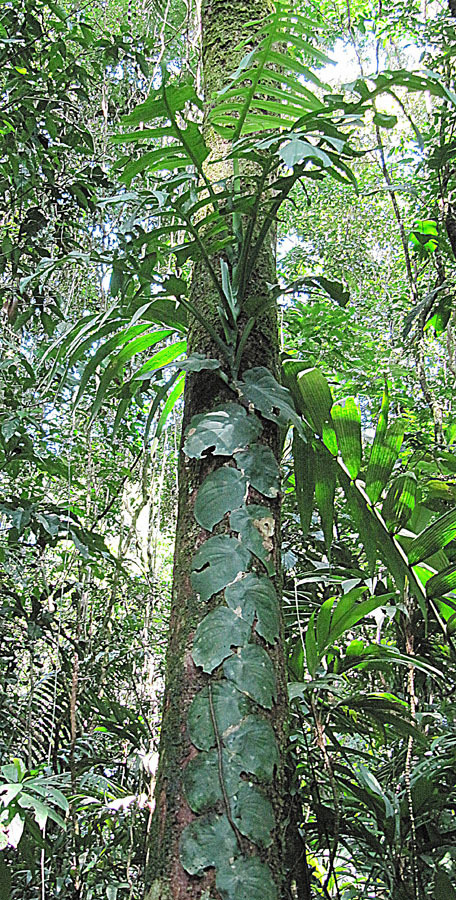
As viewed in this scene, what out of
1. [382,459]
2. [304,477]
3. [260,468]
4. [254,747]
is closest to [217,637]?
[254,747]

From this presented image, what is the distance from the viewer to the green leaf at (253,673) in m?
0.85

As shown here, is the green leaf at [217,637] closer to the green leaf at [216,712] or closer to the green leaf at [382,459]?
the green leaf at [216,712]

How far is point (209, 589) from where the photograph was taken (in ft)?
2.98

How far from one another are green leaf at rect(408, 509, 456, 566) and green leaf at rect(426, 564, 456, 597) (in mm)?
61

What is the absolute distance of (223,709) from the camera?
2.76 ft

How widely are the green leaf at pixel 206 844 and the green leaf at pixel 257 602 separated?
0.22m

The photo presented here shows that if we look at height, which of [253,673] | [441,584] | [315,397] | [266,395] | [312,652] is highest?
[315,397]

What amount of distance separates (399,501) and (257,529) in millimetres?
514

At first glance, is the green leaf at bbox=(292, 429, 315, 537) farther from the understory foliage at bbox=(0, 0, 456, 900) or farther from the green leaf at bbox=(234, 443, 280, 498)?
the green leaf at bbox=(234, 443, 280, 498)

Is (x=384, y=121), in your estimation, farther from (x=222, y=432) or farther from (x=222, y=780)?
(x=222, y=780)

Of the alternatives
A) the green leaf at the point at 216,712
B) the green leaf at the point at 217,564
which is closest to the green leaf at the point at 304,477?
the green leaf at the point at 217,564

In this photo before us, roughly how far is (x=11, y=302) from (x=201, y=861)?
2.50 metres

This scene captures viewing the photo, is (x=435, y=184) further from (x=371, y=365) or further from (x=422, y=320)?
(x=371, y=365)

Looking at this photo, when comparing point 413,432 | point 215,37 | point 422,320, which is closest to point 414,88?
point 215,37
